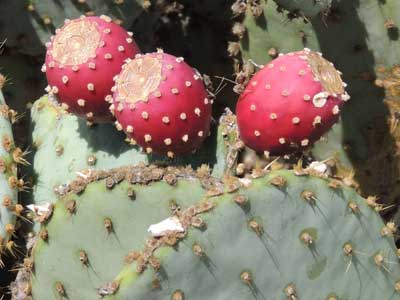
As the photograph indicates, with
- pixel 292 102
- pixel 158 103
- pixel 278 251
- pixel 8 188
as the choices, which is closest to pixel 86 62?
pixel 158 103

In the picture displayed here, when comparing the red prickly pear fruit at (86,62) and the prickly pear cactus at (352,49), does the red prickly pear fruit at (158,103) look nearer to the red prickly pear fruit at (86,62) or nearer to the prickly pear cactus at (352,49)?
the red prickly pear fruit at (86,62)

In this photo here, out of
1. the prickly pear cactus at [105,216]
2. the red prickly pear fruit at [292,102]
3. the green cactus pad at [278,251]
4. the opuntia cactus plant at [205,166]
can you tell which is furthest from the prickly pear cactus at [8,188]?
the red prickly pear fruit at [292,102]

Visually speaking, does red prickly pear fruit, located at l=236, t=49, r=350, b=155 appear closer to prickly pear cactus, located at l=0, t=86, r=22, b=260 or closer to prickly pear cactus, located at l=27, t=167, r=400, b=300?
prickly pear cactus, located at l=27, t=167, r=400, b=300

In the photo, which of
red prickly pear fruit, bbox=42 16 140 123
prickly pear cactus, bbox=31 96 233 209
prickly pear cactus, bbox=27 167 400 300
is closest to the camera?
prickly pear cactus, bbox=27 167 400 300

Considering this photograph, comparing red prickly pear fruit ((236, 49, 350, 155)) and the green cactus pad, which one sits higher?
red prickly pear fruit ((236, 49, 350, 155))

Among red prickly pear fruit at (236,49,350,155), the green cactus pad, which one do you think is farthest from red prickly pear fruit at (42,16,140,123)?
the green cactus pad

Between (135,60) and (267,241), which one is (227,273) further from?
(135,60)
